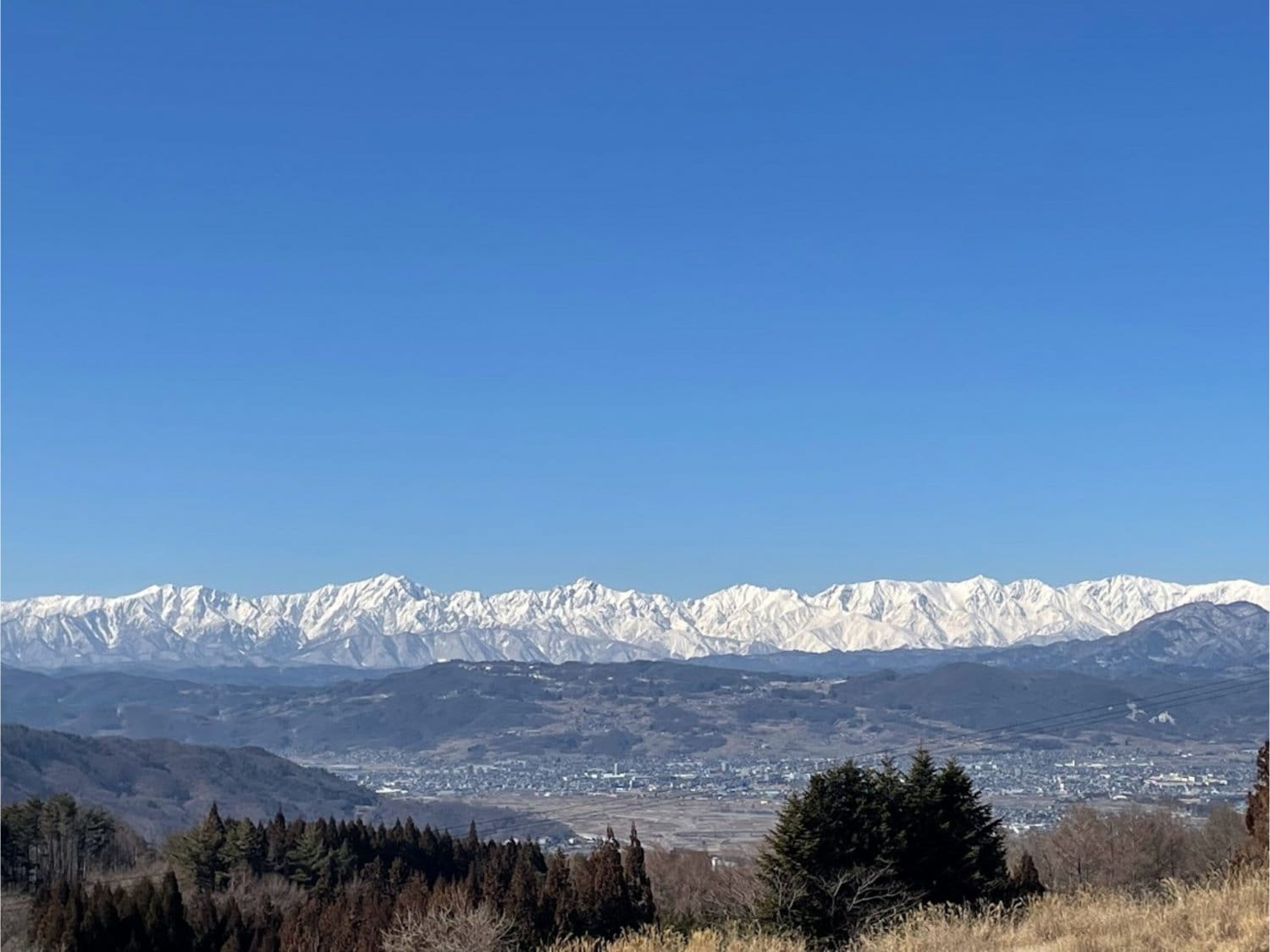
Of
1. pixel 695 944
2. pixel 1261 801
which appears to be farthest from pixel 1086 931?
pixel 1261 801

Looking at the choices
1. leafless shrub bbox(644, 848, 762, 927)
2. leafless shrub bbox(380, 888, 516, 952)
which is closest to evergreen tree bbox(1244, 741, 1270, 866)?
leafless shrub bbox(644, 848, 762, 927)

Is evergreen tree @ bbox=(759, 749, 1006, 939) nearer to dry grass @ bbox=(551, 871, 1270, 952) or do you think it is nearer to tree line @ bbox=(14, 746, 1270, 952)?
tree line @ bbox=(14, 746, 1270, 952)

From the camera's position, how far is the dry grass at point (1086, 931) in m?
9.02

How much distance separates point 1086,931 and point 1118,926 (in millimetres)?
245

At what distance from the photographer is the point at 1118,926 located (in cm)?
969

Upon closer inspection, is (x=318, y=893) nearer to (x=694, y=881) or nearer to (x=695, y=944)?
(x=694, y=881)

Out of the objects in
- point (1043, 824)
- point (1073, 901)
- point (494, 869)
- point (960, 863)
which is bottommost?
point (1043, 824)

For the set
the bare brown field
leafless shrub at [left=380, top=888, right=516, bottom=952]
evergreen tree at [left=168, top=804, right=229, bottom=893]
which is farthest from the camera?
the bare brown field

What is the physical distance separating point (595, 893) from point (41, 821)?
42.0 meters

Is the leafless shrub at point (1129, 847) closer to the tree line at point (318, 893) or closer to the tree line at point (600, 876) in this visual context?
the tree line at point (600, 876)

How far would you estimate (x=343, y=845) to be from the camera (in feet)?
232

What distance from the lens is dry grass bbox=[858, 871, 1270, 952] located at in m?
8.98

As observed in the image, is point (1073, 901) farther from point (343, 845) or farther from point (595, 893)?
point (343, 845)

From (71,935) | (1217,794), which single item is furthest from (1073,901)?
(1217,794)
